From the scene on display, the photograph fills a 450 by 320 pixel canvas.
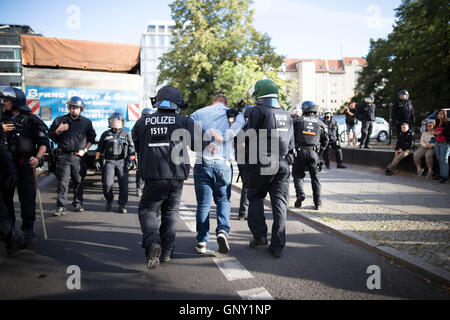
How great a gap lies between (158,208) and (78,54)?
6.90 m

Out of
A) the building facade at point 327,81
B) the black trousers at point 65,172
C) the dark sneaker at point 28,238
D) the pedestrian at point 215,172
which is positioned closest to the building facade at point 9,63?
the building facade at point 327,81

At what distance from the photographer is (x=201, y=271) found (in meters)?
3.45

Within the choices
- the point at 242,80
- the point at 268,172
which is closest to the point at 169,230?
the point at 268,172

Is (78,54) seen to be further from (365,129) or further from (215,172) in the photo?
(365,129)

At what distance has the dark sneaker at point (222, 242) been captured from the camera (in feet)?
12.9

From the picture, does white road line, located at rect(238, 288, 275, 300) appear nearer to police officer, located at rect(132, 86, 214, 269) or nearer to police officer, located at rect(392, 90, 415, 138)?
police officer, located at rect(132, 86, 214, 269)

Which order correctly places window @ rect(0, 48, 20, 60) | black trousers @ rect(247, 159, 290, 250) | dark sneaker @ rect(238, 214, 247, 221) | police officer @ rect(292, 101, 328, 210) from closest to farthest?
black trousers @ rect(247, 159, 290, 250) < dark sneaker @ rect(238, 214, 247, 221) < police officer @ rect(292, 101, 328, 210) < window @ rect(0, 48, 20, 60)

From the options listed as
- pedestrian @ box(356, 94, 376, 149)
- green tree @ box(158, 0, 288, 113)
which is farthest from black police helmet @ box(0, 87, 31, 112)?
green tree @ box(158, 0, 288, 113)

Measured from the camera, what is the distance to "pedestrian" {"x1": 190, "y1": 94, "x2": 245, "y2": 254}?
4.01 m

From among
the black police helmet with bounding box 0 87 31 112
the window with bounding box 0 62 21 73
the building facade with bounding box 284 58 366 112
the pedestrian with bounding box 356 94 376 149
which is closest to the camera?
the black police helmet with bounding box 0 87 31 112

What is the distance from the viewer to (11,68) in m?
70.8

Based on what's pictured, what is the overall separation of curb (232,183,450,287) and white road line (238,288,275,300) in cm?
176
